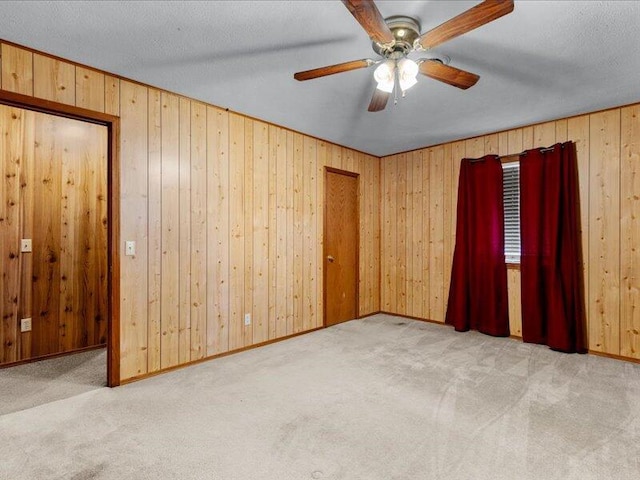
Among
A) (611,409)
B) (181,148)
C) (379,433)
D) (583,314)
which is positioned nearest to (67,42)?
(181,148)

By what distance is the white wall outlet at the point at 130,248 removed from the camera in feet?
9.27

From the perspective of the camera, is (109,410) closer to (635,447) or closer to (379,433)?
(379,433)

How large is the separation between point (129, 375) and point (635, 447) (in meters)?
3.50

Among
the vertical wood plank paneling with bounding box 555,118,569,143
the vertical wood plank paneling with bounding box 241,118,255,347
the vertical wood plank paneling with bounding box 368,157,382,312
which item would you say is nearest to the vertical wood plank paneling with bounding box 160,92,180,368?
the vertical wood plank paneling with bounding box 241,118,255,347

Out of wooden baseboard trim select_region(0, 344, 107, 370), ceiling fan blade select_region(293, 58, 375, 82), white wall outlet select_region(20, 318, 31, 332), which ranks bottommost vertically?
wooden baseboard trim select_region(0, 344, 107, 370)

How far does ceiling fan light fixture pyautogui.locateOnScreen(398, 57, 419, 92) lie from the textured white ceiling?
26 cm

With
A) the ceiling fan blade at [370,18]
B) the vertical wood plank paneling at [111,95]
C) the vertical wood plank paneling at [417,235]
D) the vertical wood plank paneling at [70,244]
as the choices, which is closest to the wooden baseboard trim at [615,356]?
the vertical wood plank paneling at [417,235]

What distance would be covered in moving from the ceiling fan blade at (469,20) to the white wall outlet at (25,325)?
4.19m

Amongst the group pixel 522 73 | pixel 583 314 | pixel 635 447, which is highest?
pixel 522 73

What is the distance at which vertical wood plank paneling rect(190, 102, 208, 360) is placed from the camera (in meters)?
3.24

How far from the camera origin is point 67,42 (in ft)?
7.48

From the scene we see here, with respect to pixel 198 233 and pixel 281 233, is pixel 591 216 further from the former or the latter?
pixel 198 233

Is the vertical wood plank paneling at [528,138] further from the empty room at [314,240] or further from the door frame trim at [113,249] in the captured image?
the door frame trim at [113,249]

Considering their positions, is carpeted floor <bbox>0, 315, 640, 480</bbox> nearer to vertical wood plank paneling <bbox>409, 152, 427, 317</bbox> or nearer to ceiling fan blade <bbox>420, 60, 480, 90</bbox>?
vertical wood plank paneling <bbox>409, 152, 427, 317</bbox>
